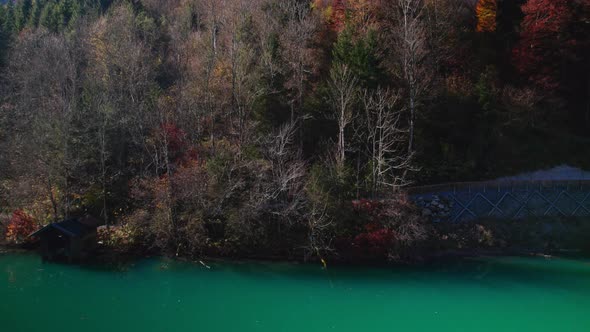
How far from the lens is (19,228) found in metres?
24.0

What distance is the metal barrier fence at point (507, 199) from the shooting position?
1054 inches

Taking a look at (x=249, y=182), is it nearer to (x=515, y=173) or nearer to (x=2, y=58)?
(x=515, y=173)

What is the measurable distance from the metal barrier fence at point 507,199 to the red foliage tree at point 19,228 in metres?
22.5

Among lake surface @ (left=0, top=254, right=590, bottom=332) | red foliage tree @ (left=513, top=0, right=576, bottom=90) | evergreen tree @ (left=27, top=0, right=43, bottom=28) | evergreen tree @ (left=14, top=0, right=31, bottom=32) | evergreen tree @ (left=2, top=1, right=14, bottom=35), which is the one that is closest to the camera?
lake surface @ (left=0, top=254, right=590, bottom=332)

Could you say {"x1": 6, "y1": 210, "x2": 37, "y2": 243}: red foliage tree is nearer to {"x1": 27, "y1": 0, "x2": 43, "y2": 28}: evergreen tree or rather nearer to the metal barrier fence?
the metal barrier fence

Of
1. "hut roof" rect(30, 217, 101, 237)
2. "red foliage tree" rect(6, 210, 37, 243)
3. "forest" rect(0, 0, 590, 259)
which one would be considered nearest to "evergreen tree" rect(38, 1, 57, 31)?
"forest" rect(0, 0, 590, 259)

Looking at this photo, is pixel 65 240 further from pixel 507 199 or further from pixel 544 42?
pixel 544 42

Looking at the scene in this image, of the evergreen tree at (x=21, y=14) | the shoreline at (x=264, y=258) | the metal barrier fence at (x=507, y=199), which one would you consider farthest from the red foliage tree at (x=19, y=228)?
the evergreen tree at (x=21, y=14)

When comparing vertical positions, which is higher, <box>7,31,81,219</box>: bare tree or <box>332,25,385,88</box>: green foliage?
<box>332,25,385,88</box>: green foliage

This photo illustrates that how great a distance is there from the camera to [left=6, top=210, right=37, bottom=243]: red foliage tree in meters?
24.0

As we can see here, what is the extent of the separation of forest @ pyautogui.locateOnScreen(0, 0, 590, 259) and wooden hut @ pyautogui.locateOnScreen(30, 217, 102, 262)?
1678mm

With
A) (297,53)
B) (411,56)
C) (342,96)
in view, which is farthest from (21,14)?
(411,56)

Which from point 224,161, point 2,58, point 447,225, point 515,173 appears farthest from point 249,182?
point 2,58

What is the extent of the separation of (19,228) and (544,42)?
37.6 m
